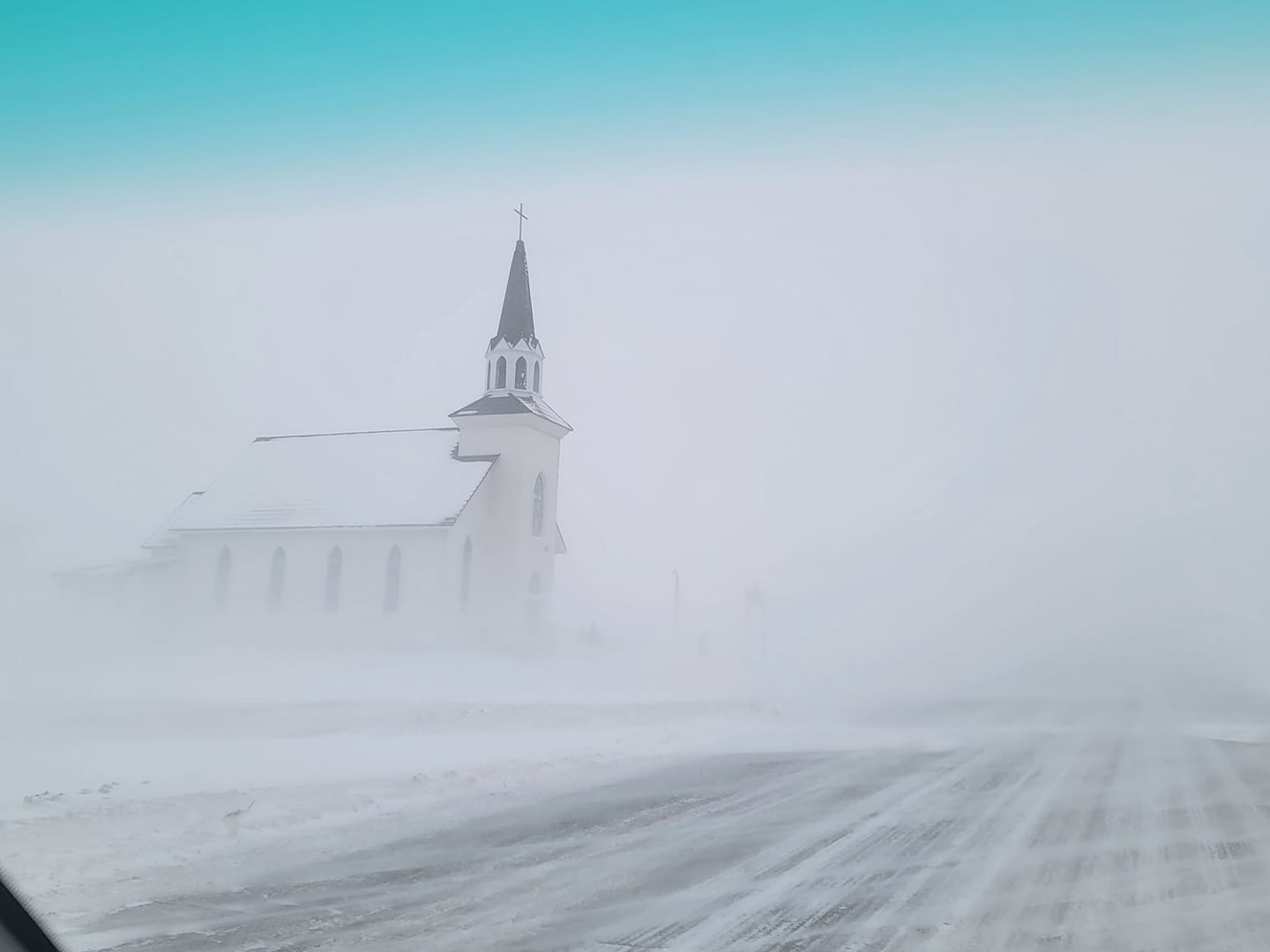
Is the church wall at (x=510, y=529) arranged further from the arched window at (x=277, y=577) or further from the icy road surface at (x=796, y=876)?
the icy road surface at (x=796, y=876)

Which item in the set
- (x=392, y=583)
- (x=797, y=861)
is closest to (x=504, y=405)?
(x=392, y=583)

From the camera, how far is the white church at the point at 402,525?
20109 millimetres

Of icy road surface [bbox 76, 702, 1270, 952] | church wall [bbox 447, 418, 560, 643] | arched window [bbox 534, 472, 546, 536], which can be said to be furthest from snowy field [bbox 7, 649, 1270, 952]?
arched window [bbox 534, 472, 546, 536]

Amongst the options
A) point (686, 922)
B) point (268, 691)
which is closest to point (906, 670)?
point (268, 691)

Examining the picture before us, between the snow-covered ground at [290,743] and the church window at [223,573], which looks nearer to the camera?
the snow-covered ground at [290,743]

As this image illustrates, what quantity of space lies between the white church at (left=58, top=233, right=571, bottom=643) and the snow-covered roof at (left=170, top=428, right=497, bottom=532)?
34 mm

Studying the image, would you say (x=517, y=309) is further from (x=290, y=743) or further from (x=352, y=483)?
(x=290, y=743)

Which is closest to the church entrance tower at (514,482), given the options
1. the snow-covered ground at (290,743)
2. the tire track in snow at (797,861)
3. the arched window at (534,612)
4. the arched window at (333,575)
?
the arched window at (534,612)

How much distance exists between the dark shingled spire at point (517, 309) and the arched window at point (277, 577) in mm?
6943

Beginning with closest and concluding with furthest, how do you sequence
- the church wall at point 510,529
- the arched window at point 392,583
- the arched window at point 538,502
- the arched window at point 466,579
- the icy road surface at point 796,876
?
the icy road surface at point 796,876
the arched window at point 392,583
the church wall at point 510,529
the arched window at point 466,579
the arched window at point 538,502

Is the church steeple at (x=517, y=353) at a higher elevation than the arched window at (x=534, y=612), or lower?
higher

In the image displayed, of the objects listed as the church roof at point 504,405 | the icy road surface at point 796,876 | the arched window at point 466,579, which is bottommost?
the icy road surface at point 796,876

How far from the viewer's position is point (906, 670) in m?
26.5

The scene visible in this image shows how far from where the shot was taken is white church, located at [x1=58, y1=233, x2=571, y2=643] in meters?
20.1
